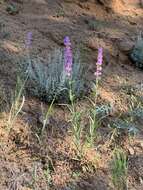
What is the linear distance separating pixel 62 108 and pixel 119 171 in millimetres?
1002

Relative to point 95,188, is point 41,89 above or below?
above

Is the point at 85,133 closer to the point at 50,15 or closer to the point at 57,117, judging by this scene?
the point at 57,117

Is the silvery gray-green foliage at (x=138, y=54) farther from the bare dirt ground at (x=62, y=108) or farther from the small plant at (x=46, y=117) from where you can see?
the small plant at (x=46, y=117)

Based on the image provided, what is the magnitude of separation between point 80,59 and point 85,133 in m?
1.06

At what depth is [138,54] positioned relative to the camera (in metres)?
5.37

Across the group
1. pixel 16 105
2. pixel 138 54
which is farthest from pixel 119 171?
pixel 138 54

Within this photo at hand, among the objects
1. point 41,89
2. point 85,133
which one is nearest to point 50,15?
point 41,89

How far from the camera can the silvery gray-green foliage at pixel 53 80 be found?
4531mm

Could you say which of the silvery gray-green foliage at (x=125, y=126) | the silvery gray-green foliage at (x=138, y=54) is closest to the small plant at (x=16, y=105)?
the silvery gray-green foliage at (x=125, y=126)

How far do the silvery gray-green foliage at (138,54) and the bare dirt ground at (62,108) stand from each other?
0.26ft

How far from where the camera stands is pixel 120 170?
12.4 ft

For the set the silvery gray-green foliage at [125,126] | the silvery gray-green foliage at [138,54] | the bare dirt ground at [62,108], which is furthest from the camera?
the silvery gray-green foliage at [138,54]

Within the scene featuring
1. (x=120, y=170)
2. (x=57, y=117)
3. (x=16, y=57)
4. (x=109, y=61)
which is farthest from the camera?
(x=109, y=61)

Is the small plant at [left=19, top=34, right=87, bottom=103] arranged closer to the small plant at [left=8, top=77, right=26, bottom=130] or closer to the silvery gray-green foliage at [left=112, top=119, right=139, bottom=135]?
the small plant at [left=8, top=77, right=26, bottom=130]
